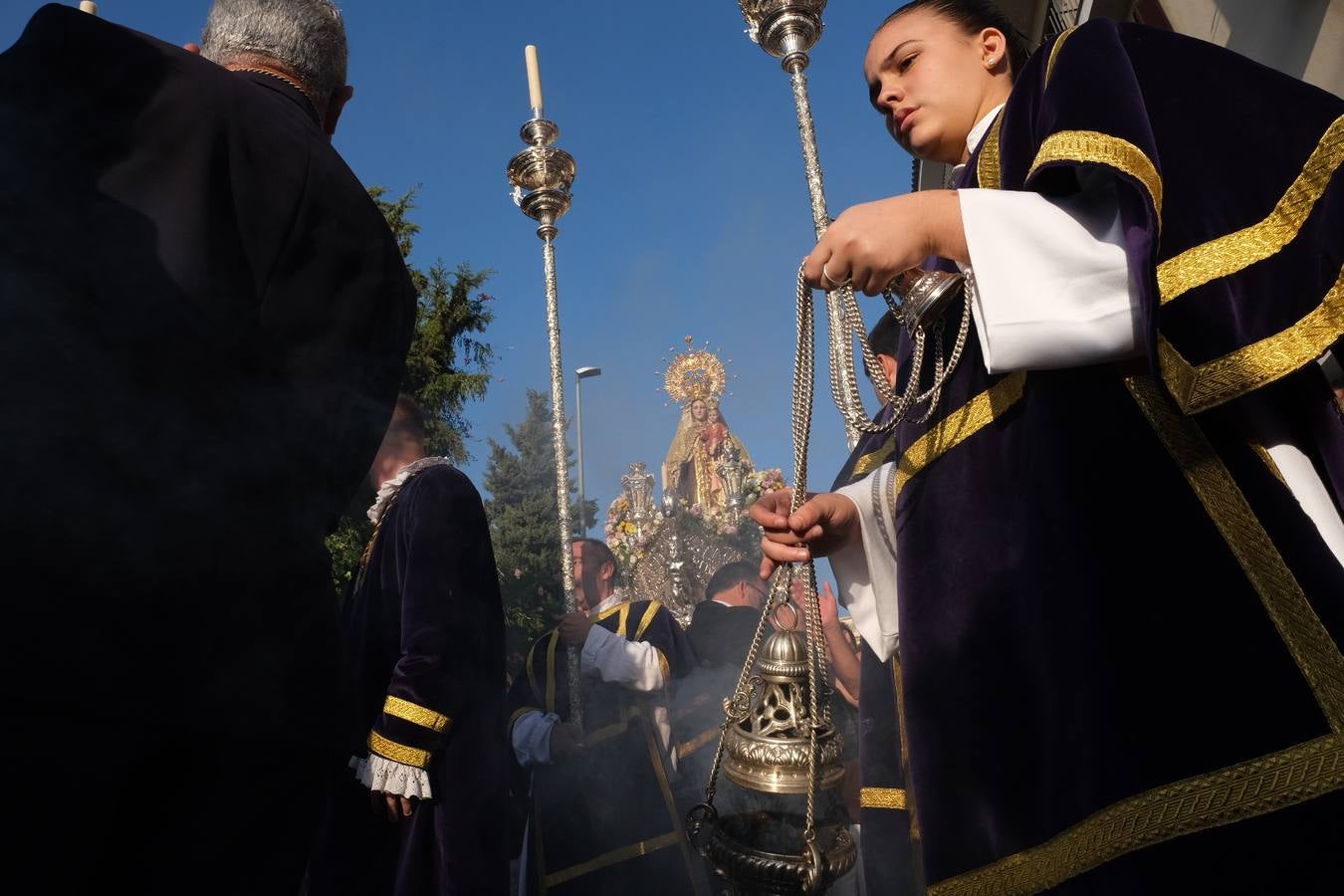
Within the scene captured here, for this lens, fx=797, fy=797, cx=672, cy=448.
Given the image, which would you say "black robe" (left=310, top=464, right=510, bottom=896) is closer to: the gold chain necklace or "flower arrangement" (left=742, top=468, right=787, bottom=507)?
the gold chain necklace

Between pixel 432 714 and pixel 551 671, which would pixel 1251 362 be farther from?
pixel 551 671

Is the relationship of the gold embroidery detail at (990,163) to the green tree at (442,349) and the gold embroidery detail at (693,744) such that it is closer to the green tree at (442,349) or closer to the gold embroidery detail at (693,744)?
the gold embroidery detail at (693,744)

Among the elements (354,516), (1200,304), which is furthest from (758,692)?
(354,516)

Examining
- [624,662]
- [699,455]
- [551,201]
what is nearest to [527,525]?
[699,455]

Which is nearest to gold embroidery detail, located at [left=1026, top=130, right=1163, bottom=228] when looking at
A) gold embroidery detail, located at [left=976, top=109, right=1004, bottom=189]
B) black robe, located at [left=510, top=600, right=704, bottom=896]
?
gold embroidery detail, located at [left=976, top=109, right=1004, bottom=189]

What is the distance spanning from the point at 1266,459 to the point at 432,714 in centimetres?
280

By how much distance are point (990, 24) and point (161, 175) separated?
1734 mm

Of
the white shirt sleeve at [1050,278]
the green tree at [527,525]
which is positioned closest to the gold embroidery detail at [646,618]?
the white shirt sleeve at [1050,278]

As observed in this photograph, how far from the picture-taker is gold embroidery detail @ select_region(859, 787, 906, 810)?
2.86 m

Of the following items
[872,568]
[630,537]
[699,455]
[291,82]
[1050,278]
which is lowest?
[872,568]

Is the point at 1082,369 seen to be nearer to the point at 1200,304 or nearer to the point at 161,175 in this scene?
the point at 1200,304

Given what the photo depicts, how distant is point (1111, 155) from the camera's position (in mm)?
1114

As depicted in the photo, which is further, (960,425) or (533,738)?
(533,738)

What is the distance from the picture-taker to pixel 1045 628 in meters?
1.22
